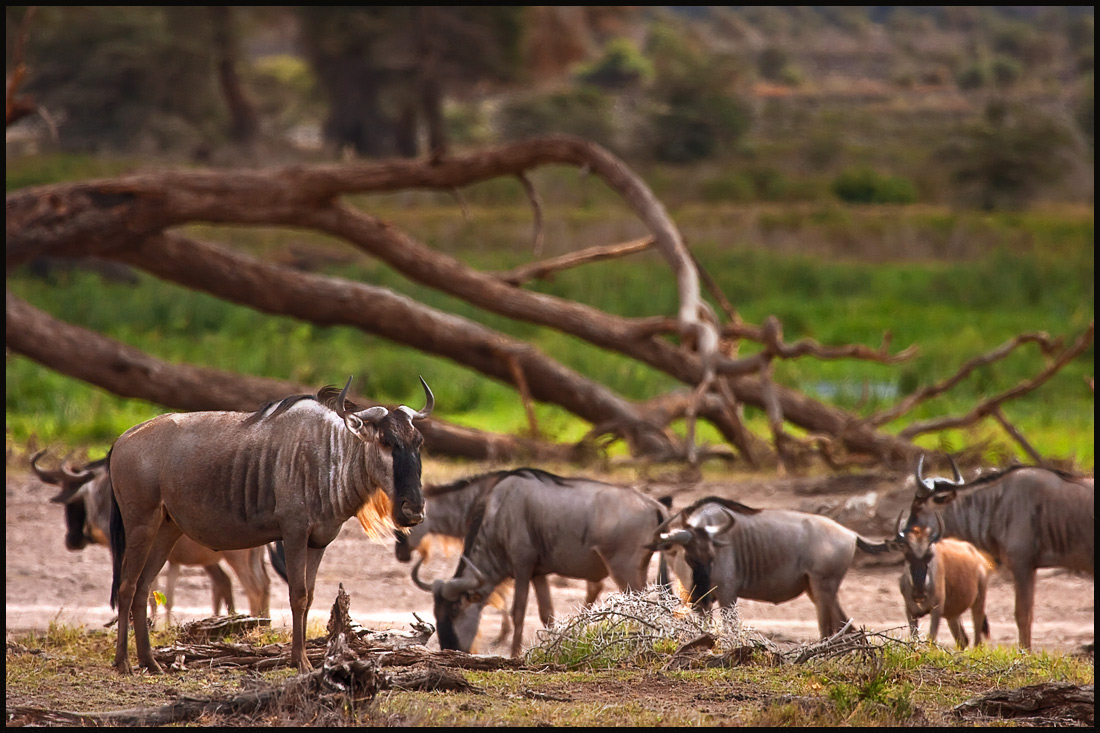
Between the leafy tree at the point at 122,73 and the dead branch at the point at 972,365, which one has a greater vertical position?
the leafy tree at the point at 122,73

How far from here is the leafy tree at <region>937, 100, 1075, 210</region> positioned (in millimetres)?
34406

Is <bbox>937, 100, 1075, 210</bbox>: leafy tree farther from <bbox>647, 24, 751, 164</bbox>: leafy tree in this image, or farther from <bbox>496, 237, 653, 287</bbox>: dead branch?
<bbox>496, 237, 653, 287</bbox>: dead branch

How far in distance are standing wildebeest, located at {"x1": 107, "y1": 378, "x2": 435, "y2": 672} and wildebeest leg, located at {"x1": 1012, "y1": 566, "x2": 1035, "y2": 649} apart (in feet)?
14.5

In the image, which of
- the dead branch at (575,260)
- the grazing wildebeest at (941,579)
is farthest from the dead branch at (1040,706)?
the dead branch at (575,260)

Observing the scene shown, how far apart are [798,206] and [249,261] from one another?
2324cm

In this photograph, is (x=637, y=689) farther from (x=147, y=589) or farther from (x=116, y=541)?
(x=116, y=541)

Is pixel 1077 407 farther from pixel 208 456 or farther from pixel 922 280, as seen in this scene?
pixel 208 456

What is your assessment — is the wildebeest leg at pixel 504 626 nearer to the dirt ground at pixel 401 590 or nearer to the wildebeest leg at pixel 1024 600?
the dirt ground at pixel 401 590

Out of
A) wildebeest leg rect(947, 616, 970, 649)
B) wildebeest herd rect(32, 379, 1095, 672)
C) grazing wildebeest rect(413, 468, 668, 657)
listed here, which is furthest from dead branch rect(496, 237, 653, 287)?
wildebeest leg rect(947, 616, 970, 649)

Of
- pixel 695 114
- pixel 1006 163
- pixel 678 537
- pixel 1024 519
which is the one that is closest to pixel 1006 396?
pixel 1024 519

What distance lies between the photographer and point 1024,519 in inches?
333

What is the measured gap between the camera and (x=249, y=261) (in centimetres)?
1445

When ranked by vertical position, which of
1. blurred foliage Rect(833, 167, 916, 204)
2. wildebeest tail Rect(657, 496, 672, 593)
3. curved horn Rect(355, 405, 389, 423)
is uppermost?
blurred foliage Rect(833, 167, 916, 204)

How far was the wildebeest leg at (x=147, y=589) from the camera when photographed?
5.92m
